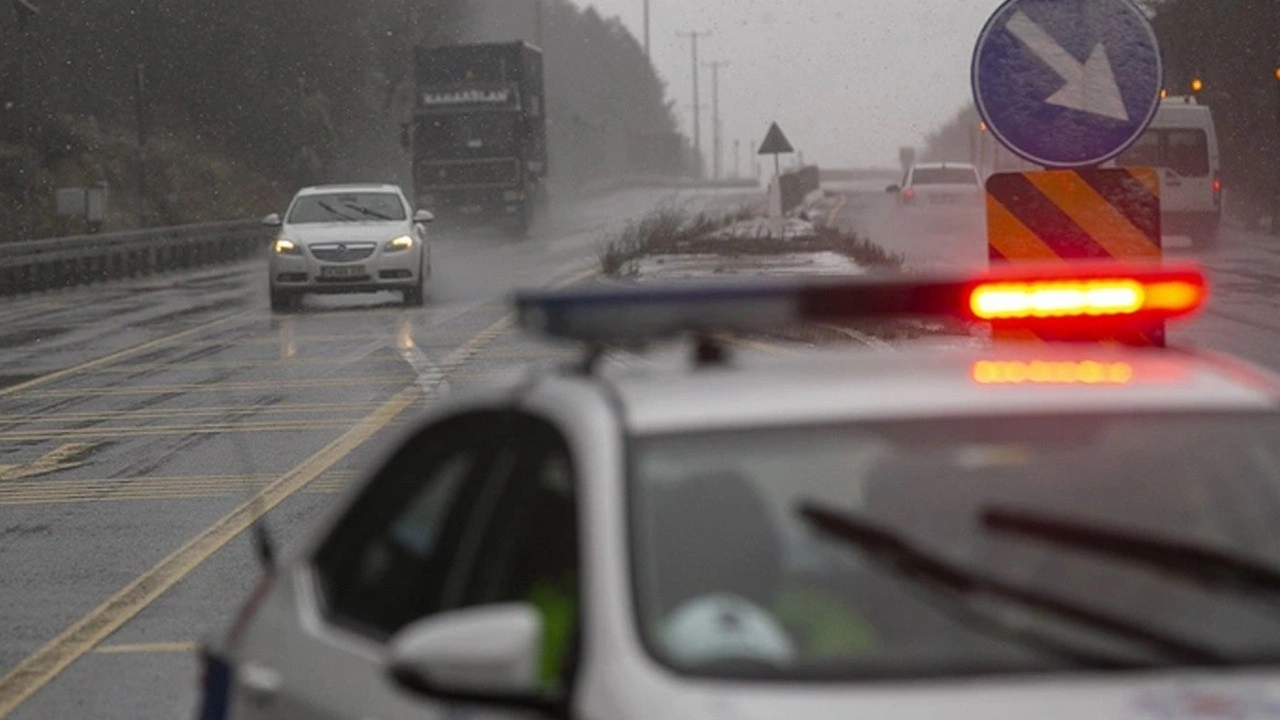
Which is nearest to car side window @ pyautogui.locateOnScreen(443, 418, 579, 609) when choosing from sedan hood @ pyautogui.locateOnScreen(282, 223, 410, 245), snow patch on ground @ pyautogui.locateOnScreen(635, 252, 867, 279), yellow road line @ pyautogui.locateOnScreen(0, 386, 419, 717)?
yellow road line @ pyautogui.locateOnScreen(0, 386, 419, 717)

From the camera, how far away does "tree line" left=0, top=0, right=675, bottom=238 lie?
191 ft

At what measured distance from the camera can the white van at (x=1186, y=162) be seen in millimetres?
41594

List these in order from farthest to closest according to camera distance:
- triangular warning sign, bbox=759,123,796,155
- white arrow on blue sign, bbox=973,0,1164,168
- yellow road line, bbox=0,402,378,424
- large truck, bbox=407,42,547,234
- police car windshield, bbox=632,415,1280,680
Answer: large truck, bbox=407,42,547,234, triangular warning sign, bbox=759,123,796,155, yellow road line, bbox=0,402,378,424, white arrow on blue sign, bbox=973,0,1164,168, police car windshield, bbox=632,415,1280,680

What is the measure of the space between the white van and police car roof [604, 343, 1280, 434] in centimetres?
3765

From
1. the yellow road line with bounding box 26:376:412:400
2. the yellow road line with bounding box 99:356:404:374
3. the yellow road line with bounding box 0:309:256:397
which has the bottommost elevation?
the yellow road line with bounding box 0:309:256:397

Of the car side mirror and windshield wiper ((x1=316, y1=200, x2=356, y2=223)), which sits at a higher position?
the car side mirror

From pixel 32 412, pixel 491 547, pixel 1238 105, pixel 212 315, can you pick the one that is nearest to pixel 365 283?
pixel 212 315

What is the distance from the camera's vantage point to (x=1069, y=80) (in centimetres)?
1020

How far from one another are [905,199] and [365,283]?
19878mm

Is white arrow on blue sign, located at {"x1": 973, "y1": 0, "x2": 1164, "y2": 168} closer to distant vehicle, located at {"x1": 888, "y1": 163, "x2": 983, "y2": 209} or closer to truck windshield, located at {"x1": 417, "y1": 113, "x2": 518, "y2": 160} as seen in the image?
distant vehicle, located at {"x1": 888, "y1": 163, "x2": 983, "y2": 209}

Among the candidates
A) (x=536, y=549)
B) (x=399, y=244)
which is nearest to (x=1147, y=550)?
(x=536, y=549)

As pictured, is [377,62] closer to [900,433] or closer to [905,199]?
[905,199]

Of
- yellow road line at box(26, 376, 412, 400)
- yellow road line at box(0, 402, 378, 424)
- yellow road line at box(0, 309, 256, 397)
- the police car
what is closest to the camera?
the police car

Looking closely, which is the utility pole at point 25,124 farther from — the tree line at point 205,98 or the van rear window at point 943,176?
the van rear window at point 943,176
